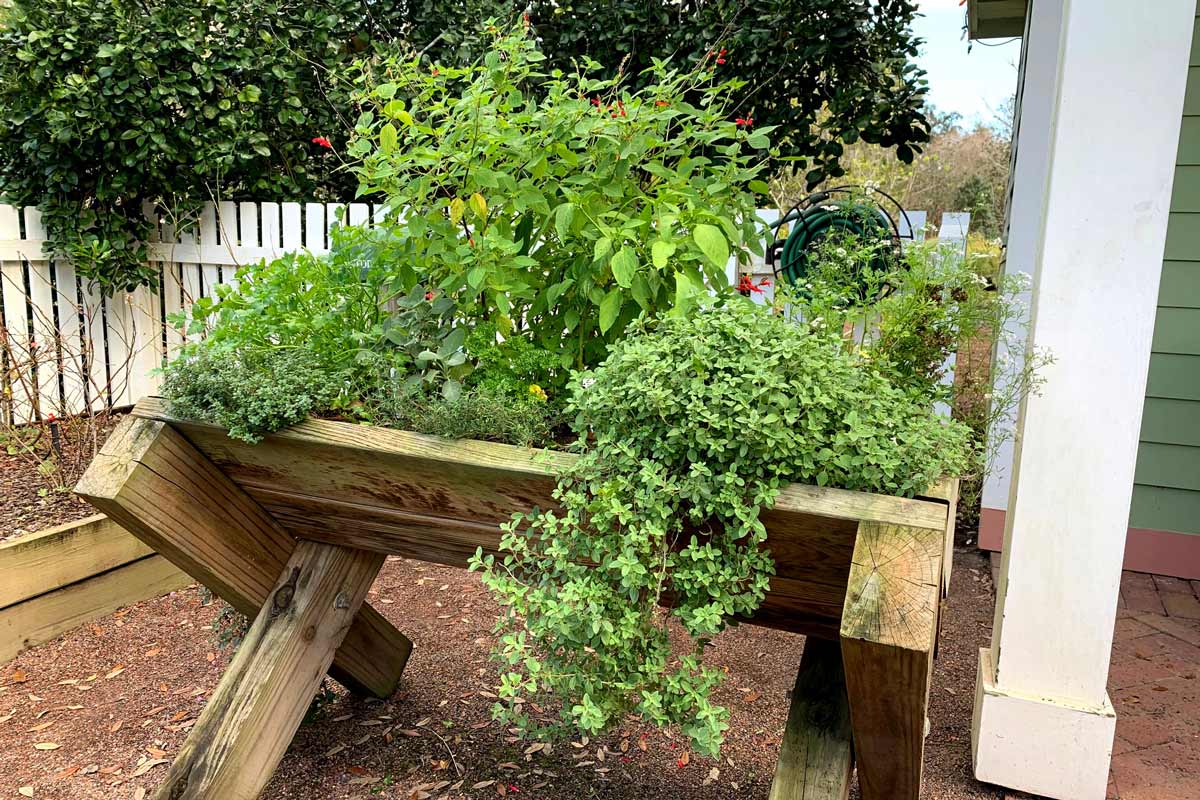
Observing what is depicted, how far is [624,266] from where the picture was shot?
4.91ft

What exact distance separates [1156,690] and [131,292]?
4.57 meters

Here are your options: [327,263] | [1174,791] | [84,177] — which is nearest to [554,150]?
[327,263]

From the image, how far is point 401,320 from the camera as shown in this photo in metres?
1.79

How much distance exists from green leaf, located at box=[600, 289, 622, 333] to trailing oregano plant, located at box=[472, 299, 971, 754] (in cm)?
23

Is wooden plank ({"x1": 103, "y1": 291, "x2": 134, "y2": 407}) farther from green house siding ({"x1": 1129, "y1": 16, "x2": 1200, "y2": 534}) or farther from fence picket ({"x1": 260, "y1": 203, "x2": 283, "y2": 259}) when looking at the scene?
green house siding ({"x1": 1129, "y1": 16, "x2": 1200, "y2": 534})

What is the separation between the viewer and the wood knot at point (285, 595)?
5.76ft

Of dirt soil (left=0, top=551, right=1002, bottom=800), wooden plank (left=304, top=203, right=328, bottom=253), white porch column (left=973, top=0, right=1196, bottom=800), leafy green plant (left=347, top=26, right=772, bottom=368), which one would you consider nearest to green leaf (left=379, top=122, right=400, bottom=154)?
leafy green plant (left=347, top=26, right=772, bottom=368)

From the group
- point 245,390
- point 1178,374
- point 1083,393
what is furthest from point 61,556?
point 1178,374

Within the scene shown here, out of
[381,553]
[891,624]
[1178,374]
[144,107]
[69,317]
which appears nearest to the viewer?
[891,624]

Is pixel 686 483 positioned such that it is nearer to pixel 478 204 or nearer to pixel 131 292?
pixel 478 204

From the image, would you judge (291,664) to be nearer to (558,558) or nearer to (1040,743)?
(558,558)

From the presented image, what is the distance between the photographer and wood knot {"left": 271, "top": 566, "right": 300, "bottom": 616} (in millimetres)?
1756

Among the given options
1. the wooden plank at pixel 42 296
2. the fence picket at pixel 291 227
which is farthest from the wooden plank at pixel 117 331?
the fence picket at pixel 291 227

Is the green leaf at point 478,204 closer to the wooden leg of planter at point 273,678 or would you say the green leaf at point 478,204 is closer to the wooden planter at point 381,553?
the wooden planter at point 381,553
